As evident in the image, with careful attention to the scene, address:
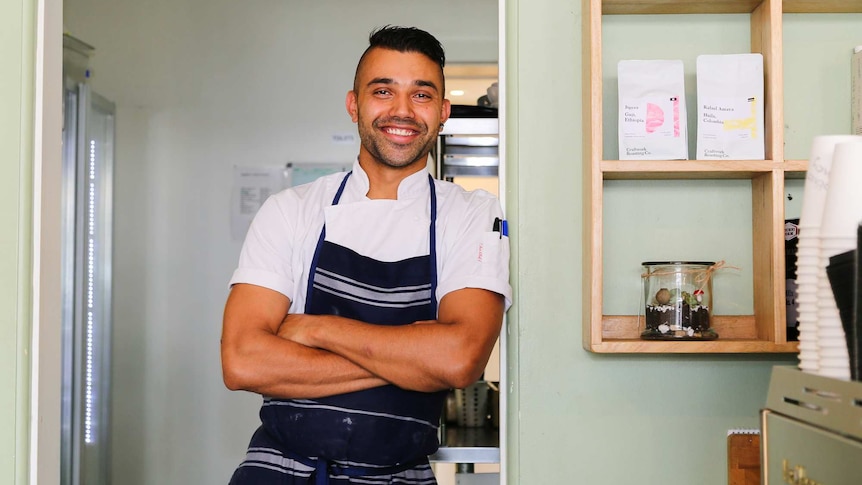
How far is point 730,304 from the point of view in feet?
6.01

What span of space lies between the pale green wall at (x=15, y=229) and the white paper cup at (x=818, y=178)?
1.52 metres

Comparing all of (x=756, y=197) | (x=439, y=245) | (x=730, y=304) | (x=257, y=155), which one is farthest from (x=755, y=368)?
(x=257, y=155)

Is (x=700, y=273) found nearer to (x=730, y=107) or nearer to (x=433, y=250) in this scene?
(x=730, y=107)

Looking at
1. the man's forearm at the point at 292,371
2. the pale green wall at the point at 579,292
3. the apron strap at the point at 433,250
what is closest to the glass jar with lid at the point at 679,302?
the pale green wall at the point at 579,292

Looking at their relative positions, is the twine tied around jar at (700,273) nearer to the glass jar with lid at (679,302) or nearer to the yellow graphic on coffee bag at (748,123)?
the glass jar with lid at (679,302)

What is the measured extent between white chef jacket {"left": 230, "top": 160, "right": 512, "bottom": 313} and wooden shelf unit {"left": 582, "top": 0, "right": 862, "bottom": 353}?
0.68ft

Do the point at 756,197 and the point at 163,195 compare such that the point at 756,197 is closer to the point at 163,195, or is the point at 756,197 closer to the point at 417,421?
the point at 417,421

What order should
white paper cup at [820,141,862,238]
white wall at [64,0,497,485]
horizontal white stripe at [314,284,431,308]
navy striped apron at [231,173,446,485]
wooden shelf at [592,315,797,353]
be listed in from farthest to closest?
white wall at [64,0,497,485] < horizontal white stripe at [314,284,431,308] < navy striped apron at [231,173,446,485] < wooden shelf at [592,315,797,353] < white paper cup at [820,141,862,238]

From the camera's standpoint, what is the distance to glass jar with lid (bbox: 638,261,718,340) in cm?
169

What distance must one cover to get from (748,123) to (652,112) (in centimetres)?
18

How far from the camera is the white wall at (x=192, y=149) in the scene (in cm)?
389

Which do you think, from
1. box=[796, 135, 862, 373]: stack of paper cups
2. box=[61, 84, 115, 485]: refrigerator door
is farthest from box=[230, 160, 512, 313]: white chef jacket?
box=[61, 84, 115, 485]: refrigerator door

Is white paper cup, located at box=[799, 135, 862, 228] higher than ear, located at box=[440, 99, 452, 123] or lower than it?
lower

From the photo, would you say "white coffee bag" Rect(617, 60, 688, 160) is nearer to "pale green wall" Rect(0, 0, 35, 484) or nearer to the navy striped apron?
the navy striped apron
